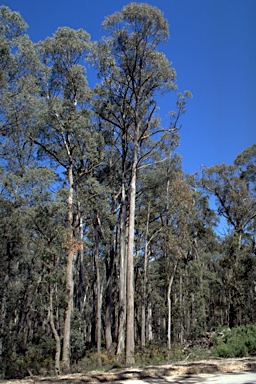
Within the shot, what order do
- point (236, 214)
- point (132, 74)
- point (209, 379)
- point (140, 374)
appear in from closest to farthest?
1. point (209, 379)
2. point (140, 374)
3. point (132, 74)
4. point (236, 214)

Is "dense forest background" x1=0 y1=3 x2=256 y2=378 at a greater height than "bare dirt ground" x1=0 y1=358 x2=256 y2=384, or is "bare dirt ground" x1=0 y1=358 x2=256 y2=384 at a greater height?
"dense forest background" x1=0 y1=3 x2=256 y2=378

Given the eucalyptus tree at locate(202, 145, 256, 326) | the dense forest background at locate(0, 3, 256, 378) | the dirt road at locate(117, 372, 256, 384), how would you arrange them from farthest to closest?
1. the eucalyptus tree at locate(202, 145, 256, 326)
2. the dense forest background at locate(0, 3, 256, 378)
3. the dirt road at locate(117, 372, 256, 384)

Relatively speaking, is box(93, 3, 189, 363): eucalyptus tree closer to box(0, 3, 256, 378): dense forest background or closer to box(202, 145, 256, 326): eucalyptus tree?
box(0, 3, 256, 378): dense forest background

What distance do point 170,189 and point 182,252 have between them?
390 centimetres

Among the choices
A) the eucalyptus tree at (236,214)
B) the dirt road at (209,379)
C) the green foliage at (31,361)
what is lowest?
the green foliage at (31,361)

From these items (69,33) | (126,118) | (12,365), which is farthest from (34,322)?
(69,33)

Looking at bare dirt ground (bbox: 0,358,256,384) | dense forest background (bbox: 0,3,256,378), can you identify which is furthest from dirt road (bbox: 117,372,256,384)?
dense forest background (bbox: 0,3,256,378)

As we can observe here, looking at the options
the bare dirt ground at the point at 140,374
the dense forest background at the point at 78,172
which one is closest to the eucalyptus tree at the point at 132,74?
the dense forest background at the point at 78,172

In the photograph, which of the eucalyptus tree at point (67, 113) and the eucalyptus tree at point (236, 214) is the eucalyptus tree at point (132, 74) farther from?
the eucalyptus tree at point (236, 214)

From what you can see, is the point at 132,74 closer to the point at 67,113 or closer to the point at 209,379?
the point at 67,113

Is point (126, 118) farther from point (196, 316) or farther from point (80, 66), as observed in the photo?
point (196, 316)

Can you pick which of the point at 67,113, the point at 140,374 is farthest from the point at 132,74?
the point at 140,374

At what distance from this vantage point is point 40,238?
1561 cm

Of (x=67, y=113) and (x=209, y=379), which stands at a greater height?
(x=67, y=113)
